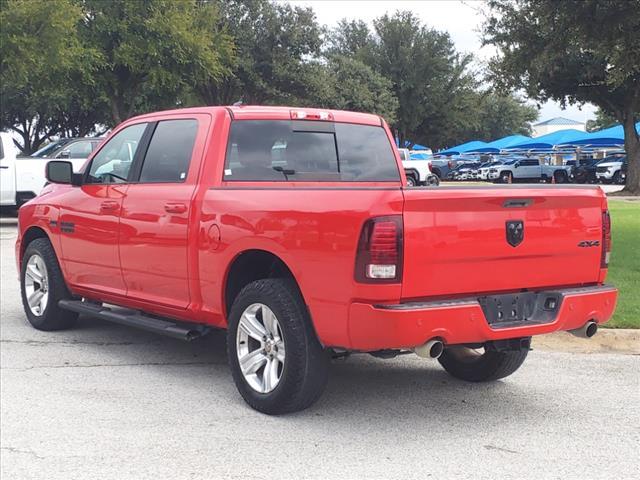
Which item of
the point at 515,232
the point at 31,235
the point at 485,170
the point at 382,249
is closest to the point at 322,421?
the point at 382,249

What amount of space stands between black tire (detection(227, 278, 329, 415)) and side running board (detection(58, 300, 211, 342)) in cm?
78

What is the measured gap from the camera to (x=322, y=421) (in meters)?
4.91

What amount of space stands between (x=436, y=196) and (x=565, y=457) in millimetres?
1554

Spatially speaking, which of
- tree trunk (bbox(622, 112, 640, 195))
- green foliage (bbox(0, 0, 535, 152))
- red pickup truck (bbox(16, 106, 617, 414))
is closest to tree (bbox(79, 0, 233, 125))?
green foliage (bbox(0, 0, 535, 152))

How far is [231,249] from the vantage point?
516 cm

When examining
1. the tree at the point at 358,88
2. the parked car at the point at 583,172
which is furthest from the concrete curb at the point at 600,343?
the tree at the point at 358,88

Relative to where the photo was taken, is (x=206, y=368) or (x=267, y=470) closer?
(x=267, y=470)

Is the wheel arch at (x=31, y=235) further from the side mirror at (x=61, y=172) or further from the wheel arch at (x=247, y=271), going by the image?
the wheel arch at (x=247, y=271)

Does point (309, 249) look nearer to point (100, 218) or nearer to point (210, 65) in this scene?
point (100, 218)

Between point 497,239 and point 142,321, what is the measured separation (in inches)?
110

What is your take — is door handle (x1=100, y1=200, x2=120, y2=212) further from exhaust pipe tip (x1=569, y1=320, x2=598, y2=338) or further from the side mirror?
exhaust pipe tip (x1=569, y1=320, x2=598, y2=338)

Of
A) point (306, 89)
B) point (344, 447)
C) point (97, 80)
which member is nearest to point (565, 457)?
point (344, 447)

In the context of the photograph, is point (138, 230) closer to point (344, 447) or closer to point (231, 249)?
point (231, 249)

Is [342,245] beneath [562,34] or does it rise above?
beneath
